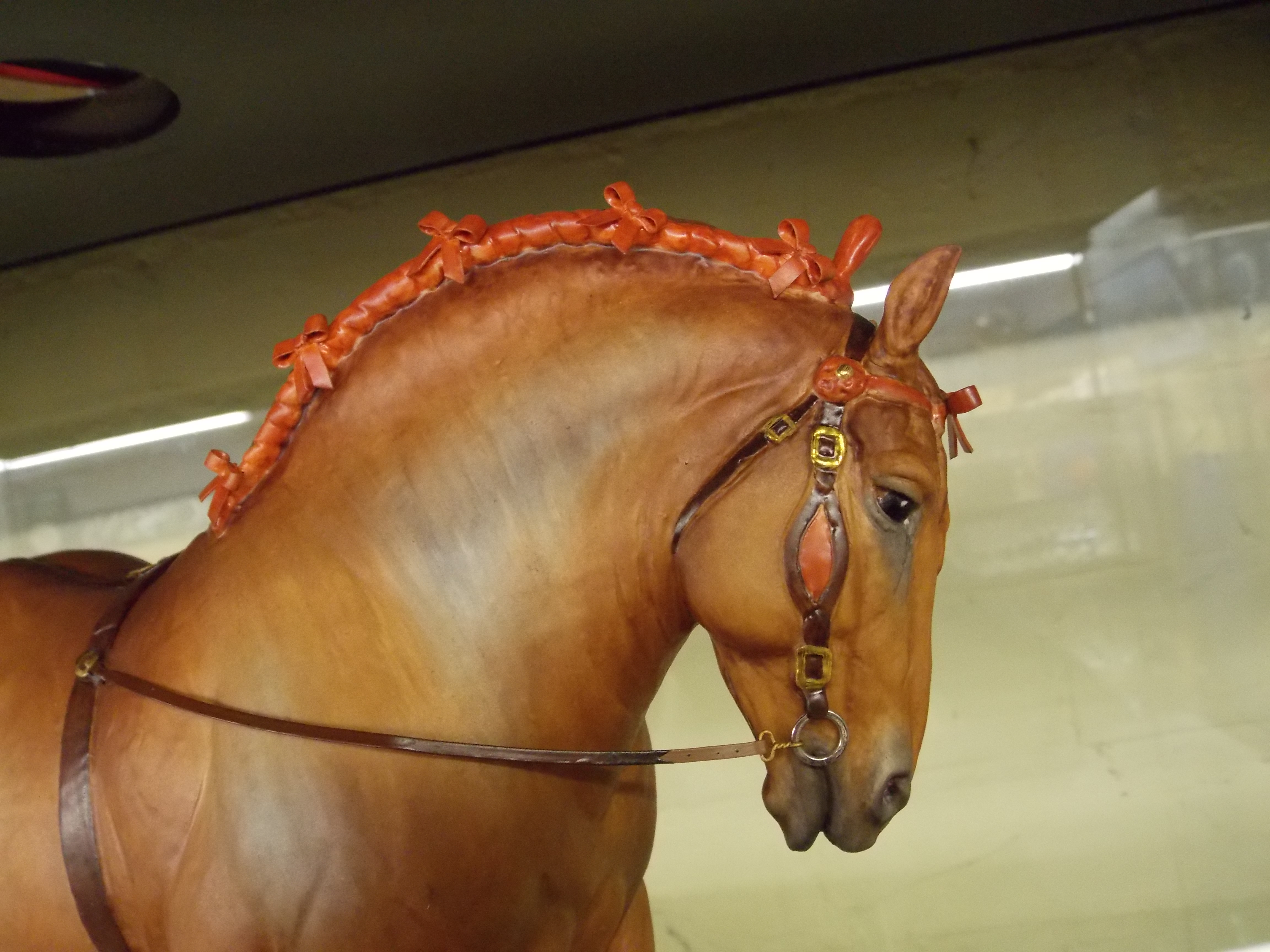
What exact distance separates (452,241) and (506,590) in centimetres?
34

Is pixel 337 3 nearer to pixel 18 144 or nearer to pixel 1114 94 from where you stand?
pixel 18 144

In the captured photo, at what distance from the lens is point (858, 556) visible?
0.83 meters

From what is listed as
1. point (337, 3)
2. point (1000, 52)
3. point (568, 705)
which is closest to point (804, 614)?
point (568, 705)

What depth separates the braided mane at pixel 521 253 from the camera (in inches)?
34.8

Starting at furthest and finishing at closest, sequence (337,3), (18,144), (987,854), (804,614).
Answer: (987,854) → (18,144) → (337,3) → (804,614)

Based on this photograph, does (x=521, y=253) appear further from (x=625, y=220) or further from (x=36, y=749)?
(x=36, y=749)

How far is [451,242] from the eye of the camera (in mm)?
888

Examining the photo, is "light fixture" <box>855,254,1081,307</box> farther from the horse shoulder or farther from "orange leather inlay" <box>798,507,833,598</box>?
the horse shoulder

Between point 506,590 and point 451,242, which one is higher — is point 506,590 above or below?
below

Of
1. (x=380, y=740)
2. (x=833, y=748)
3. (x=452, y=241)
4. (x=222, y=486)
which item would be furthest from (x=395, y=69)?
(x=833, y=748)

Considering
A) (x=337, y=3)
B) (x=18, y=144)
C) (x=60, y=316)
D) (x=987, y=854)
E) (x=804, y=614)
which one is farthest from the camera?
(x=60, y=316)

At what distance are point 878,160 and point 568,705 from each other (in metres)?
1.55

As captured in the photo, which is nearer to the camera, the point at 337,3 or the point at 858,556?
the point at 858,556

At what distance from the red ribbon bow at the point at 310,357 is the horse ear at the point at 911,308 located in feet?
1.71
